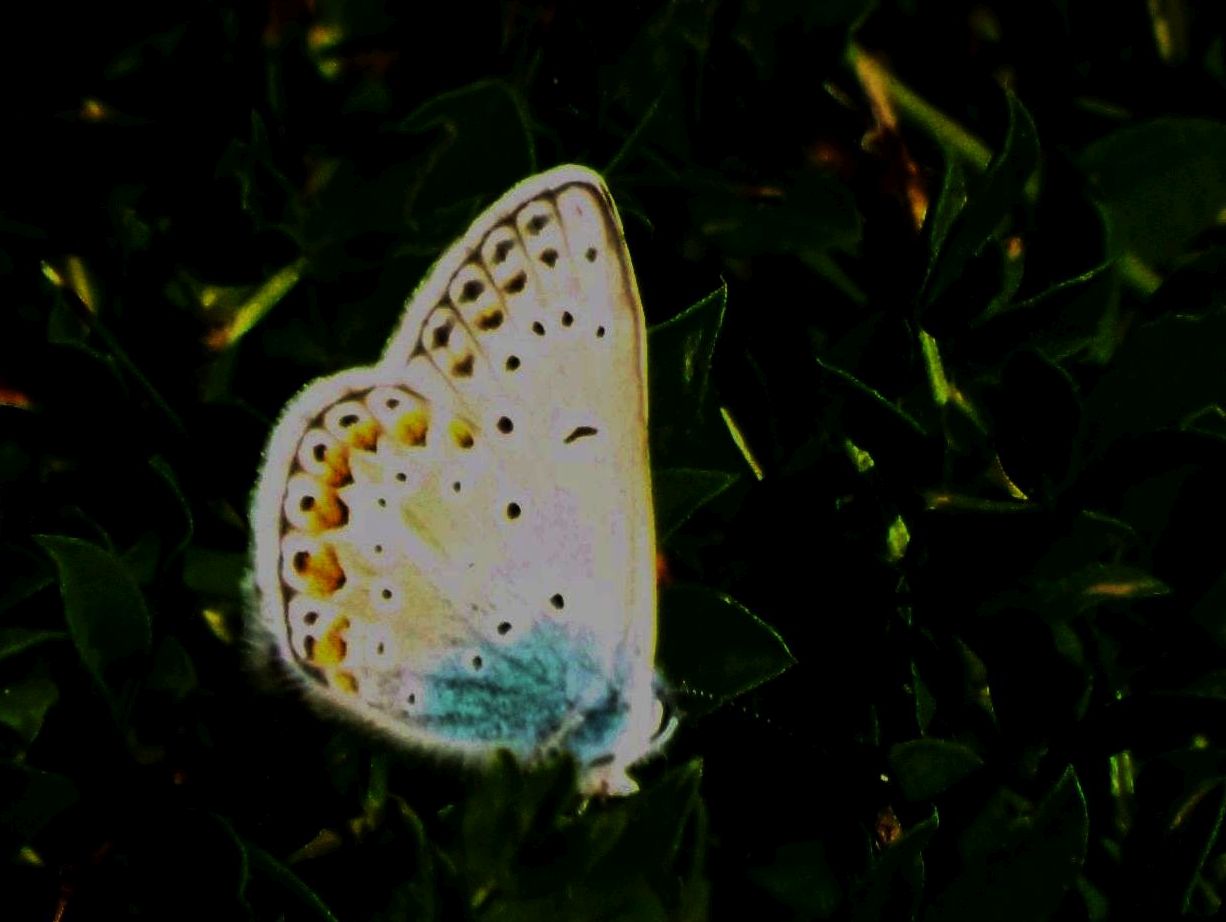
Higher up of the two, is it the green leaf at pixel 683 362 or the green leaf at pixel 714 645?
the green leaf at pixel 683 362

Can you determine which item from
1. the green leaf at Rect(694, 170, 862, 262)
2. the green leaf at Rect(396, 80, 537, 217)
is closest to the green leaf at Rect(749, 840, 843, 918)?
the green leaf at Rect(694, 170, 862, 262)

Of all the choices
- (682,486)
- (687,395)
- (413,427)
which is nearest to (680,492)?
(682,486)

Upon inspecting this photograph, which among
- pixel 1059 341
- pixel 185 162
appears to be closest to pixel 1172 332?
pixel 1059 341

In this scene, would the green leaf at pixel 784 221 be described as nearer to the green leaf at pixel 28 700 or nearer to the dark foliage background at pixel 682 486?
the dark foliage background at pixel 682 486

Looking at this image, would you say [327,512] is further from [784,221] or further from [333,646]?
[784,221]

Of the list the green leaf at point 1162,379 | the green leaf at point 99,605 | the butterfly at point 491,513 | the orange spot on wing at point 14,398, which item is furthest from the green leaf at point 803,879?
the orange spot on wing at point 14,398

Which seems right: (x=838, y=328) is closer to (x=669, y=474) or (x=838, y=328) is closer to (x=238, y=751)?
(x=669, y=474)

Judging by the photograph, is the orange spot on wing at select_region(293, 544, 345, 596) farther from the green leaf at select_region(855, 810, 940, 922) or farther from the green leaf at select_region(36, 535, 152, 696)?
the green leaf at select_region(855, 810, 940, 922)
